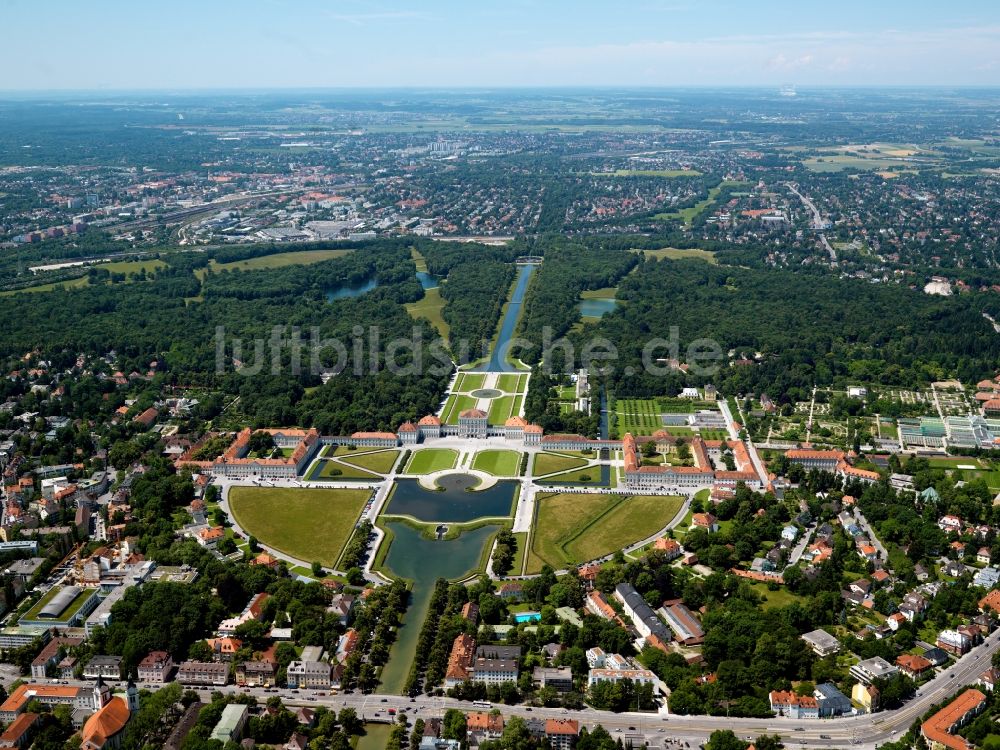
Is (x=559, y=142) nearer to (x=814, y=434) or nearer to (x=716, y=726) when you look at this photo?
(x=814, y=434)

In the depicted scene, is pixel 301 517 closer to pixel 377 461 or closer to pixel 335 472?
pixel 335 472

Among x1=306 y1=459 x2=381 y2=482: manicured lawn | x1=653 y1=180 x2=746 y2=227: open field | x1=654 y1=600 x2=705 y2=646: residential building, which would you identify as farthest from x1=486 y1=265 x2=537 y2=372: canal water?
x1=654 y1=600 x2=705 y2=646: residential building

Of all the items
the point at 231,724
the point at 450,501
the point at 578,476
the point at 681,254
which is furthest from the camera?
the point at 681,254

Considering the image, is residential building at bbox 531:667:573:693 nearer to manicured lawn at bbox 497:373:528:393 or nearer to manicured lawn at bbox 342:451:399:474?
manicured lawn at bbox 342:451:399:474

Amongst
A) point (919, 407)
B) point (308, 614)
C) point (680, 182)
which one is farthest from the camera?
point (680, 182)

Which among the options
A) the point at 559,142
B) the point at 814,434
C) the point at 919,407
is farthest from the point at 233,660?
the point at 559,142

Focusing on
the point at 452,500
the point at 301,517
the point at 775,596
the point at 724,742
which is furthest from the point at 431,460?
the point at 724,742
